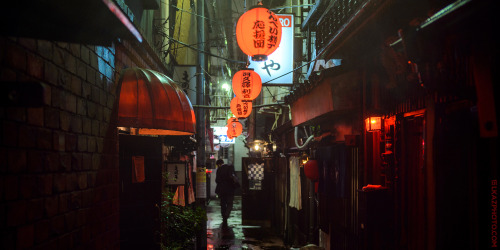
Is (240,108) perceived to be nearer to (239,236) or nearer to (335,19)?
(239,236)

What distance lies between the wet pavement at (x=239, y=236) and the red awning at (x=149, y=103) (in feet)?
36.2

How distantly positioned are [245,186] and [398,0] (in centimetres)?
1745

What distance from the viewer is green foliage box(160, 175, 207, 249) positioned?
9438 mm

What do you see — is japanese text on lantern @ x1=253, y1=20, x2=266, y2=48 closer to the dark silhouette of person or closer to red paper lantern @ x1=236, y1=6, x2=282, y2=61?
red paper lantern @ x1=236, y1=6, x2=282, y2=61

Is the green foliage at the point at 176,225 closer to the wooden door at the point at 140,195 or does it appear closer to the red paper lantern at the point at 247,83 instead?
the wooden door at the point at 140,195

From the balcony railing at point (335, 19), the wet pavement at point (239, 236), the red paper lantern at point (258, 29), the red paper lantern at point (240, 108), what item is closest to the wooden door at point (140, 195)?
the red paper lantern at point (258, 29)

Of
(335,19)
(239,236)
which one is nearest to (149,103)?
(335,19)

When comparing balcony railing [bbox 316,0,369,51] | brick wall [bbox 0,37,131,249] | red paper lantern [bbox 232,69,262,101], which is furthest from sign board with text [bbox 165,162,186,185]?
balcony railing [bbox 316,0,369,51]

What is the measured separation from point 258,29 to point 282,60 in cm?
532

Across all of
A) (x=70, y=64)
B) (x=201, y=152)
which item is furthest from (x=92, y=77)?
(x=201, y=152)

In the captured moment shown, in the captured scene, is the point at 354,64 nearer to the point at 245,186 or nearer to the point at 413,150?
the point at 413,150

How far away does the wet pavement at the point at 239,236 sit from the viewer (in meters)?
17.0

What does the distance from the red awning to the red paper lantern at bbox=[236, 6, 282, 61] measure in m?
3.68

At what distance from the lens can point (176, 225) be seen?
393 inches
